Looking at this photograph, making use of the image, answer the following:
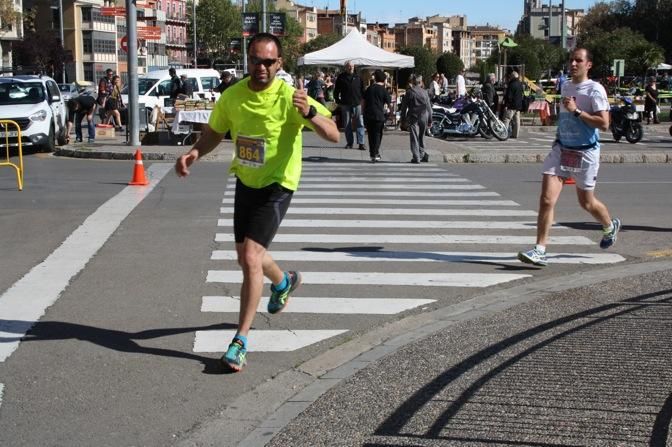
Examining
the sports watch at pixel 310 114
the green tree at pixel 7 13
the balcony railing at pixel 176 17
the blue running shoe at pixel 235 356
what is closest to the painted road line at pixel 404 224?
the blue running shoe at pixel 235 356

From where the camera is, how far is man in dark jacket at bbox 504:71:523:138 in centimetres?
2806

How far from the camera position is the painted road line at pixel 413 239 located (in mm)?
11336

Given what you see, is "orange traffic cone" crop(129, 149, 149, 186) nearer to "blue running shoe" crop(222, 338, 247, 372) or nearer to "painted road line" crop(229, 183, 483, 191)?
"painted road line" crop(229, 183, 483, 191)

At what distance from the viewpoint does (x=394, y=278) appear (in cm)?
941

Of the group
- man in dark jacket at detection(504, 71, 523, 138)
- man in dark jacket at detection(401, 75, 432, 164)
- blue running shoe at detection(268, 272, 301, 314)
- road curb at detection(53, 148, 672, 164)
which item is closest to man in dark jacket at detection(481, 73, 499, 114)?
man in dark jacket at detection(504, 71, 523, 138)

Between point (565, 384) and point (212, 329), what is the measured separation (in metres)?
2.69

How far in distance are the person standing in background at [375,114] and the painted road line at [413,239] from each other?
9705 mm

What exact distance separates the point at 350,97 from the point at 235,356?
59.4ft

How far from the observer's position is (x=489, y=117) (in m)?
28.7

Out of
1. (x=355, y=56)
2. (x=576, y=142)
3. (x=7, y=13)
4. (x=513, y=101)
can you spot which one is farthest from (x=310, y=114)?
(x=7, y=13)

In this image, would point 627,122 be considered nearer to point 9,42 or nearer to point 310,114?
point 310,114

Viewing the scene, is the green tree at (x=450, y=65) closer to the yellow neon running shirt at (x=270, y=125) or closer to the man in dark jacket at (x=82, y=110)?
the man in dark jacket at (x=82, y=110)

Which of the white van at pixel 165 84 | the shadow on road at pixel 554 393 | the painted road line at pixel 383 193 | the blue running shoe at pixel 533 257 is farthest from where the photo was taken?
the white van at pixel 165 84

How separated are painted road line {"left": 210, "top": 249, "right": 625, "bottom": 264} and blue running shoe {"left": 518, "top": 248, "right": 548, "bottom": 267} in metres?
0.33
